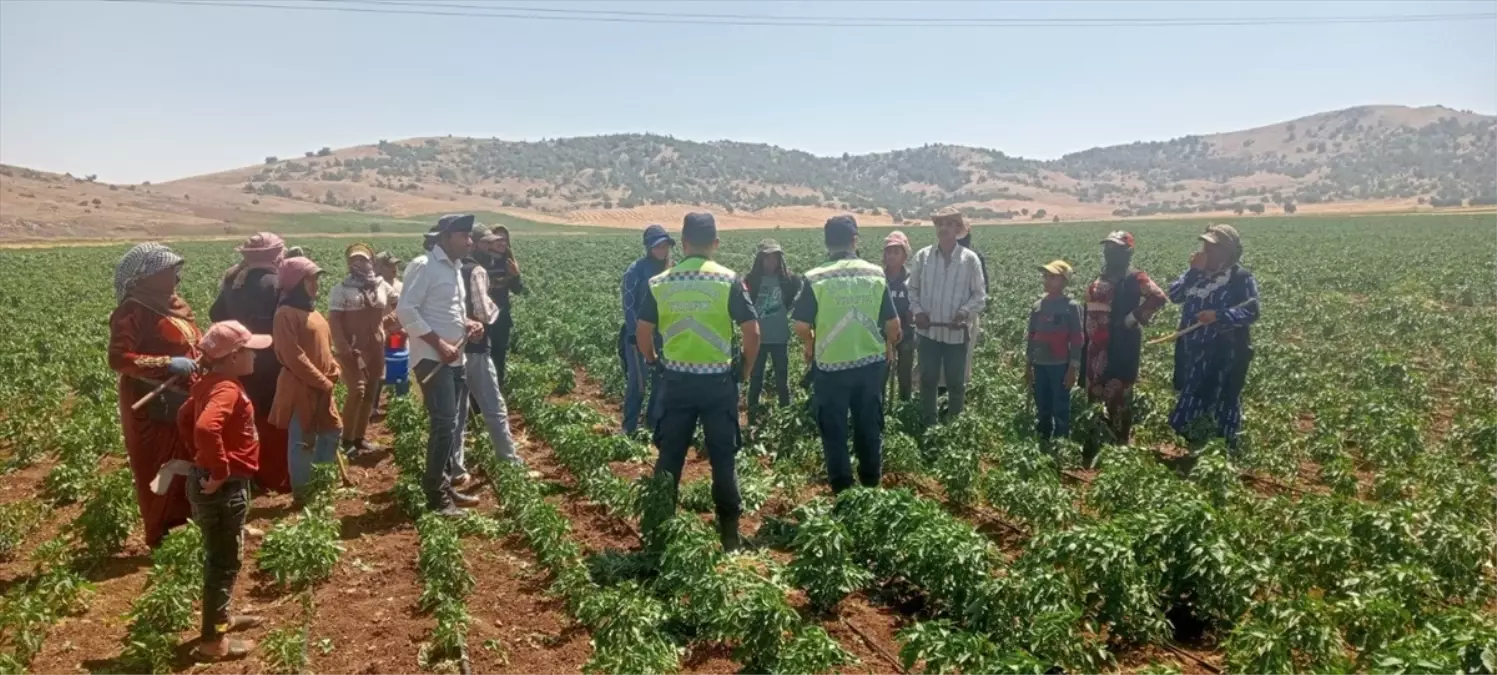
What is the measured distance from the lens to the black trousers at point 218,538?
466cm

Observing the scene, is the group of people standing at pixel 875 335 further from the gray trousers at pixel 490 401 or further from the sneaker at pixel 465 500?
the sneaker at pixel 465 500

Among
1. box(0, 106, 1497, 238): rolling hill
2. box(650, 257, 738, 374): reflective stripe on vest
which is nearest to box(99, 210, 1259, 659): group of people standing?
box(650, 257, 738, 374): reflective stripe on vest

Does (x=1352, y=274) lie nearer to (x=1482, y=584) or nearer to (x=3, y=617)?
(x=1482, y=584)

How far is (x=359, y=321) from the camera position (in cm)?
812

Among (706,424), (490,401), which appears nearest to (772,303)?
(490,401)

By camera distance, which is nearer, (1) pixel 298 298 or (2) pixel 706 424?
(2) pixel 706 424

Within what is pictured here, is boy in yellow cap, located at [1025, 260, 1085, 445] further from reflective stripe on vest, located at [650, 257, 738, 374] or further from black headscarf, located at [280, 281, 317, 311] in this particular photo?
black headscarf, located at [280, 281, 317, 311]

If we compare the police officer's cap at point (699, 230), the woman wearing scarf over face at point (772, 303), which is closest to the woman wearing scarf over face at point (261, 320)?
the police officer's cap at point (699, 230)

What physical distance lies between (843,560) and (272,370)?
4.65m

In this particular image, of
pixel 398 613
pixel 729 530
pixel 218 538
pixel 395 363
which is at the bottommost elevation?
pixel 398 613

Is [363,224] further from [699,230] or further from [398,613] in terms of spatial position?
[699,230]

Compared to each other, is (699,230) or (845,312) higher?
(699,230)

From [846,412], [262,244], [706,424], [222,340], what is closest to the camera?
[222,340]

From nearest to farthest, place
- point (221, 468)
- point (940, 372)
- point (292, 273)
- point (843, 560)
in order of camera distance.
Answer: point (221, 468)
point (843, 560)
point (292, 273)
point (940, 372)
